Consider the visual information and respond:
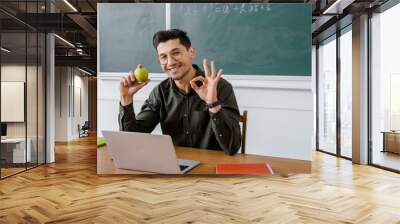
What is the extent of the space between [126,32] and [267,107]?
194 cm

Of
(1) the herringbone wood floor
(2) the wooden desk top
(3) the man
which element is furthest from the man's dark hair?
(1) the herringbone wood floor

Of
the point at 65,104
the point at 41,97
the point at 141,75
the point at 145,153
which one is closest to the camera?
the point at 145,153

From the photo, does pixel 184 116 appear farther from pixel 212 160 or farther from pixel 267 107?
pixel 267 107

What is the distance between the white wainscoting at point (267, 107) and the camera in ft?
14.7

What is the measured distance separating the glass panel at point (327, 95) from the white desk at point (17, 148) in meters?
6.20

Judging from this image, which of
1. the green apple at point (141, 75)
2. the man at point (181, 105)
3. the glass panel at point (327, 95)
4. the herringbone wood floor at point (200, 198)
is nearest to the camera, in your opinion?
the herringbone wood floor at point (200, 198)

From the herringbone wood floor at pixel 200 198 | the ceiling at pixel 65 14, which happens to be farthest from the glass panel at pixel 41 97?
the herringbone wood floor at pixel 200 198

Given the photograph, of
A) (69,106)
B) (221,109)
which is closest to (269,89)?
(221,109)

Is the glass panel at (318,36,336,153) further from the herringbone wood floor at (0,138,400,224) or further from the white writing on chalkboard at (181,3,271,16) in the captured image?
the white writing on chalkboard at (181,3,271,16)

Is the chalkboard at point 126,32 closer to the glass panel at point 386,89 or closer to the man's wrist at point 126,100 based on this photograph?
the man's wrist at point 126,100

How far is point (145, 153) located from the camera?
415 cm

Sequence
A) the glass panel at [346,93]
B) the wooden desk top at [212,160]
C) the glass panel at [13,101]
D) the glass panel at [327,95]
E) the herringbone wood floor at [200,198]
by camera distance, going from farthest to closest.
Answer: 1. the glass panel at [327,95]
2. the glass panel at [346,93]
3. the glass panel at [13,101]
4. the wooden desk top at [212,160]
5. the herringbone wood floor at [200,198]

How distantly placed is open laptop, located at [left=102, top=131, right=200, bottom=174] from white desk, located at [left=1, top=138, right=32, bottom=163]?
85.4 inches

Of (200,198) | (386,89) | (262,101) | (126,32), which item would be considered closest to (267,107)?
(262,101)
